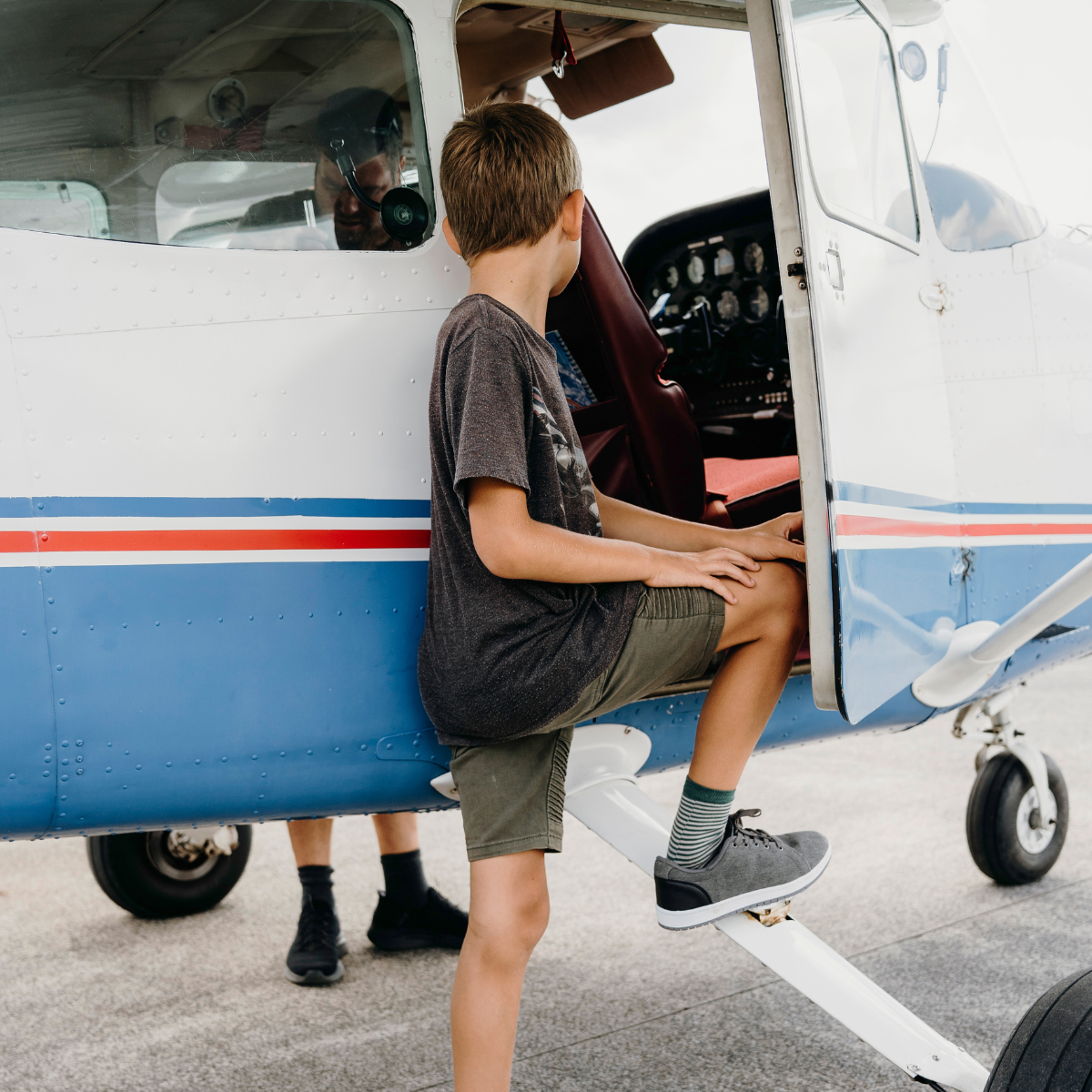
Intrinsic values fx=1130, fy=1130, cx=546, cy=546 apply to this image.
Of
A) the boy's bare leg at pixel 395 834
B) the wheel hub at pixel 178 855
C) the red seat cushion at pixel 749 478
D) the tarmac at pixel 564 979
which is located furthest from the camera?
the wheel hub at pixel 178 855

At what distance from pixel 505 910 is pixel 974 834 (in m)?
2.18

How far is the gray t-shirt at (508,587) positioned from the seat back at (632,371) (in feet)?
1.43

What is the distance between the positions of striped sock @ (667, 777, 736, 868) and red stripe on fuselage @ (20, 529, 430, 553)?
0.61 meters

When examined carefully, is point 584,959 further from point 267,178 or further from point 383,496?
point 267,178

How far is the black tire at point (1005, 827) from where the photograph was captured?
3352mm

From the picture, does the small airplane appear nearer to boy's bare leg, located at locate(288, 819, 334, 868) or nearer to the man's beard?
the man's beard

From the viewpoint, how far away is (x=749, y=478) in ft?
8.91

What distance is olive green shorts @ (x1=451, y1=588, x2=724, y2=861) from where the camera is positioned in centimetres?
172

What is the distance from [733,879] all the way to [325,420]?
99cm

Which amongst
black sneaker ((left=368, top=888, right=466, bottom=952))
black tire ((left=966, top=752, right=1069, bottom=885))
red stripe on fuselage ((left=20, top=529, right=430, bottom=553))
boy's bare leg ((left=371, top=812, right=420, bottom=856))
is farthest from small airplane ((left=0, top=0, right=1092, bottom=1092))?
black tire ((left=966, top=752, right=1069, bottom=885))

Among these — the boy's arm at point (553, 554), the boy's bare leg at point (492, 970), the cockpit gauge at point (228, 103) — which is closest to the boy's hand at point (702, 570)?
the boy's arm at point (553, 554)

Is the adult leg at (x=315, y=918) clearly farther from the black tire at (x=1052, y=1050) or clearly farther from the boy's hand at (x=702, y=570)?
the black tire at (x=1052, y=1050)

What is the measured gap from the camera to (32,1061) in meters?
2.54

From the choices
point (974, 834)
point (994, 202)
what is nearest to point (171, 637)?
point (994, 202)
